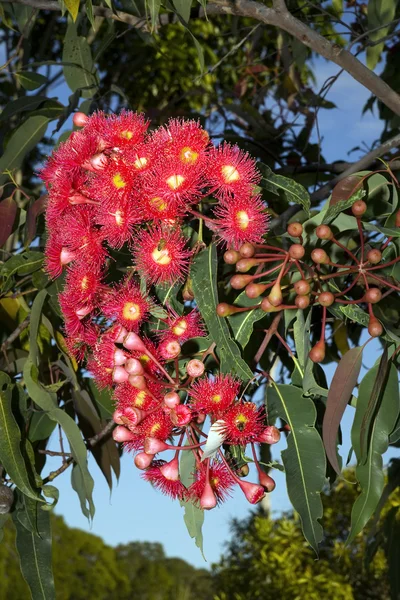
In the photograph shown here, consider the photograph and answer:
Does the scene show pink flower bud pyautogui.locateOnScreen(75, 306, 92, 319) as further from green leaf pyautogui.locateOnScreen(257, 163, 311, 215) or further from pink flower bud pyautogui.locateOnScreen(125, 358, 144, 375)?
green leaf pyautogui.locateOnScreen(257, 163, 311, 215)

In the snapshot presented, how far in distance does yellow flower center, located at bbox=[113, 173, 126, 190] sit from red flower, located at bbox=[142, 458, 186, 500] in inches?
12.0

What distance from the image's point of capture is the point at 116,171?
82cm

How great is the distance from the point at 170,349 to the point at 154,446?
10 centimetres

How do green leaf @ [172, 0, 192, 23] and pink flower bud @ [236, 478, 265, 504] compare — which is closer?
pink flower bud @ [236, 478, 265, 504]

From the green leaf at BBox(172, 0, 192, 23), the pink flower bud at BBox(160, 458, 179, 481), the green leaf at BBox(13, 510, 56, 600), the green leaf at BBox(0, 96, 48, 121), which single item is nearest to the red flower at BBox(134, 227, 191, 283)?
the pink flower bud at BBox(160, 458, 179, 481)

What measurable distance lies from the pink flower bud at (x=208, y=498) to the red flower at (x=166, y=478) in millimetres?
43

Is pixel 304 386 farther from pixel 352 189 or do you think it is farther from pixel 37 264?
pixel 37 264

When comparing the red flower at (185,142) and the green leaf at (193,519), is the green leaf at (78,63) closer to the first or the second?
the red flower at (185,142)

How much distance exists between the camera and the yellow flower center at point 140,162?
83cm

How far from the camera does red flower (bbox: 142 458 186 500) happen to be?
88 cm

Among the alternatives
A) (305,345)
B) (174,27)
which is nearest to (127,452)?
(305,345)

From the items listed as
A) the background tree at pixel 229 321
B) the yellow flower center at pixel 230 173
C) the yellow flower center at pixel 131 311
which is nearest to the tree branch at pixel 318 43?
the background tree at pixel 229 321

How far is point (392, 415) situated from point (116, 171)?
422mm

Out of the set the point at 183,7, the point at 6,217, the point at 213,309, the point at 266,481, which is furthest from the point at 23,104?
the point at 266,481
